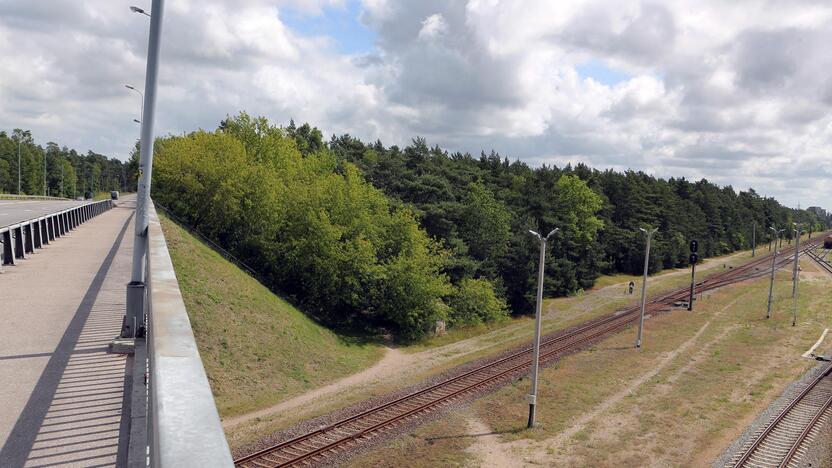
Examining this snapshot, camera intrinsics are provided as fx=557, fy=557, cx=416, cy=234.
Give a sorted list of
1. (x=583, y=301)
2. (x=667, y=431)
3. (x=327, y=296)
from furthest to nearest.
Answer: (x=583, y=301) → (x=327, y=296) → (x=667, y=431)

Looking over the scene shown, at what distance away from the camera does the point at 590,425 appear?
74.9 feet

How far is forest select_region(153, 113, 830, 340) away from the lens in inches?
1657

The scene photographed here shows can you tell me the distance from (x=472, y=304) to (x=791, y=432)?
2628cm

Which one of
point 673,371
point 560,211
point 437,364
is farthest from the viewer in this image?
point 560,211

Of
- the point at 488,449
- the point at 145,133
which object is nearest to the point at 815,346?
the point at 488,449

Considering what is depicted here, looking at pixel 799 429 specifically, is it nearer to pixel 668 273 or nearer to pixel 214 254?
pixel 214 254

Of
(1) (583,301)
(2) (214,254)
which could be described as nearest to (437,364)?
(2) (214,254)

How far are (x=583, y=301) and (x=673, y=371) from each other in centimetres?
2811

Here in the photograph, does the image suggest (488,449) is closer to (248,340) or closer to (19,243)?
(248,340)

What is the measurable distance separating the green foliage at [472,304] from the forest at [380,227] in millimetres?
111

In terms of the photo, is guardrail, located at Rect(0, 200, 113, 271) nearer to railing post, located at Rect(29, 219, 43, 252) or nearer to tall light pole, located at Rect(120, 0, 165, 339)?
railing post, located at Rect(29, 219, 43, 252)

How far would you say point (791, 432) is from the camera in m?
22.6

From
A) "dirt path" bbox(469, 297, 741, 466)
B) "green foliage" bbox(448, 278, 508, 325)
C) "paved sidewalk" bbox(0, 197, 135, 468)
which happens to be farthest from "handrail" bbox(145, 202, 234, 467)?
"green foliage" bbox(448, 278, 508, 325)

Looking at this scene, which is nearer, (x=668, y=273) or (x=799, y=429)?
(x=799, y=429)
